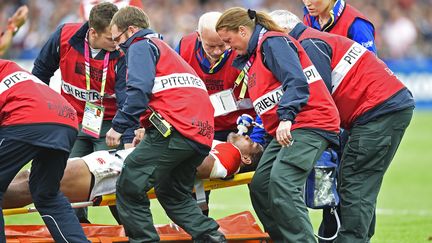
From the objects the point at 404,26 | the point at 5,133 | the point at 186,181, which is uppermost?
the point at 5,133

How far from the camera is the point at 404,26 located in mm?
27297

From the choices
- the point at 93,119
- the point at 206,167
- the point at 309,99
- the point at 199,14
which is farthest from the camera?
the point at 199,14

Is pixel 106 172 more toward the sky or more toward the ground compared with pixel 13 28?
more toward the ground

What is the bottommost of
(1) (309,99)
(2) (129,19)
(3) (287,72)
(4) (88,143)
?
(4) (88,143)

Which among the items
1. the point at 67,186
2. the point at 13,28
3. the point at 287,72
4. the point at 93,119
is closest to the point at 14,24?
the point at 13,28

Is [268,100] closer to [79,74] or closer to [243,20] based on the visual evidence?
[243,20]

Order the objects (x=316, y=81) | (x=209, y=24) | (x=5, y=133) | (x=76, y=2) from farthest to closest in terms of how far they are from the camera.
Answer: (x=76, y=2)
(x=209, y=24)
(x=316, y=81)
(x=5, y=133)

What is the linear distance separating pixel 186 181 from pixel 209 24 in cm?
149

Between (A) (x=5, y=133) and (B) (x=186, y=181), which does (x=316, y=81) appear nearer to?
(B) (x=186, y=181)

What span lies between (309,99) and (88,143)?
9.11 ft

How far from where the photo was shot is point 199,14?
88.0 feet

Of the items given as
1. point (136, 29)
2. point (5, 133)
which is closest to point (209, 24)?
point (136, 29)

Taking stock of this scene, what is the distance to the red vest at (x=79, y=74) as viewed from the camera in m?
9.08

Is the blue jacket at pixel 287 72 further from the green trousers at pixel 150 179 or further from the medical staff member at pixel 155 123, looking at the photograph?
the green trousers at pixel 150 179
